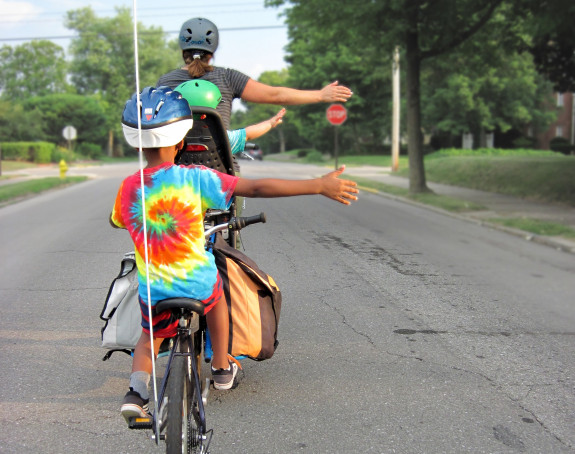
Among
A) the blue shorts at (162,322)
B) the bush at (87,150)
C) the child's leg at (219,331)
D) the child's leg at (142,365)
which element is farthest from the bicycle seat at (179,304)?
the bush at (87,150)

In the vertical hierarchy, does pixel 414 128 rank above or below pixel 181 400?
above

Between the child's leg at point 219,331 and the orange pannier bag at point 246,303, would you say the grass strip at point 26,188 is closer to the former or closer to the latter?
the orange pannier bag at point 246,303

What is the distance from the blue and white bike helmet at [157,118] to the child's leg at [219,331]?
0.91 metres

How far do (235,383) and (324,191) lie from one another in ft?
4.78

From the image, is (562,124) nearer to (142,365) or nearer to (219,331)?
(219,331)

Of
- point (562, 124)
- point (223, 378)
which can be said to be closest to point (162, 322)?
point (223, 378)

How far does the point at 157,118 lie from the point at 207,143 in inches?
32.1

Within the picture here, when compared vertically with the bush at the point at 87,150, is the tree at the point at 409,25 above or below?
above

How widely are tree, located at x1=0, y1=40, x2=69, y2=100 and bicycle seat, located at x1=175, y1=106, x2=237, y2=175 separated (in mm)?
92123

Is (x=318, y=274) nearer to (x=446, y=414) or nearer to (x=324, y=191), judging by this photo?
(x=446, y=414)

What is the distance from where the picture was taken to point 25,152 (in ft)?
160

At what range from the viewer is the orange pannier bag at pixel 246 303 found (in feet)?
12.4

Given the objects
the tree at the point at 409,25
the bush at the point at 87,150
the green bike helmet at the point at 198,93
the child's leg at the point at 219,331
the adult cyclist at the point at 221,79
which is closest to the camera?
the child's leg at the point at 219,331

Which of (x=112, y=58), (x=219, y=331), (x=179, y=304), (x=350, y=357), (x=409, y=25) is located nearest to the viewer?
(x=179, y=304)
